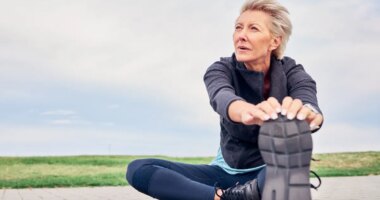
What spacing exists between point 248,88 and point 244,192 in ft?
2.00

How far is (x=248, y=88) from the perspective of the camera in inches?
132

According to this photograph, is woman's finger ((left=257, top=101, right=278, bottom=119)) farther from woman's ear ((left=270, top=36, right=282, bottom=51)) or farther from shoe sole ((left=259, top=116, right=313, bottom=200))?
woman's ear ((left=270, top=36, right=282, bottom=51))

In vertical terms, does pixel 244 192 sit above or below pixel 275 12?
below

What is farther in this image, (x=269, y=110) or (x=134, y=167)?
(x=134, y=167)

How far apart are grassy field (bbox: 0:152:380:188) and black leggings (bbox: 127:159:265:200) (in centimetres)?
664

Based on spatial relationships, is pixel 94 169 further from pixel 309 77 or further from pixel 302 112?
pixel 302 112

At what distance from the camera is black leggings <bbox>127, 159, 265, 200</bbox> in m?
3.32

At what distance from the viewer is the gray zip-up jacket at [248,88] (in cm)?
325

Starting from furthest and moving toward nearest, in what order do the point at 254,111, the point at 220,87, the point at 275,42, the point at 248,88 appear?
1. the point at 248,88
2. the point at 275,42
3. the point at 220,87
4. the point at 254,111

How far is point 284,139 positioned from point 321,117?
550mm

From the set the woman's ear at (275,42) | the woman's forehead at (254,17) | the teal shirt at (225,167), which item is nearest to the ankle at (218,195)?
the teal shirt at (225,167)

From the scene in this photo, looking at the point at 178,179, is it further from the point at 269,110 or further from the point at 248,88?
the point at 269,110

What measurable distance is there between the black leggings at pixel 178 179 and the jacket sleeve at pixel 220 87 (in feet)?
1.86

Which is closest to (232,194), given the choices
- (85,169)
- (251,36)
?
(251,36)
